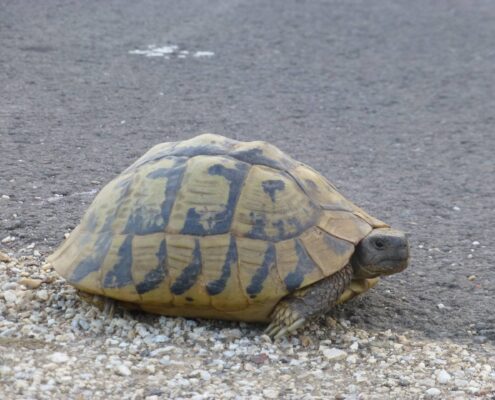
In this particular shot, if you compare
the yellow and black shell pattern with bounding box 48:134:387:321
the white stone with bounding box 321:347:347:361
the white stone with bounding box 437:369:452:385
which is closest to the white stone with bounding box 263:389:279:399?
the white stone with bounding box 321:347:347:361

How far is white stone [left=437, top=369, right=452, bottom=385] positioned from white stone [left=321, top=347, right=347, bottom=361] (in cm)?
37

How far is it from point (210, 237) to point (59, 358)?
752 millimetres

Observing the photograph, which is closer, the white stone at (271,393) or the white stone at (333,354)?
the white stone at (271,393)

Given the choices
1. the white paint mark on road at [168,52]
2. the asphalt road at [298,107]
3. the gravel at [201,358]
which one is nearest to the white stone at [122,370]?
the gravel at [201,358]

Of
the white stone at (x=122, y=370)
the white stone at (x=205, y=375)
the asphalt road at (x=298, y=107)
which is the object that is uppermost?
the white stone at (x=122, y=370)

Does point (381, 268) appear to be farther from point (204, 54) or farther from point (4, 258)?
point (204, 54)

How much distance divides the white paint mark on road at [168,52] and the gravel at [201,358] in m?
4.84

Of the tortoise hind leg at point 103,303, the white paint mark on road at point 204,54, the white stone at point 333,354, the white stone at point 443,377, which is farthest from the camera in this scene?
the white paint mark on road at point 204,54

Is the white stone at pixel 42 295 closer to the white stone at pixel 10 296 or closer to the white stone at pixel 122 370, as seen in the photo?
the white stone at pixel 10 296

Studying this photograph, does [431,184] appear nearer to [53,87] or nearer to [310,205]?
[310,205]

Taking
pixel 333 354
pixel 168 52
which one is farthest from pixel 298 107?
pixel 333 354

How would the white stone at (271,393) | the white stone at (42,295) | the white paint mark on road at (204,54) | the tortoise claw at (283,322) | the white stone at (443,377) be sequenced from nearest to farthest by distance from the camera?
the white stone at (271,393)
the white stone at (443,377)
the tortoise claw at (283,322)
the white stone at (42,295)
the white paint mark on road at (204,54)

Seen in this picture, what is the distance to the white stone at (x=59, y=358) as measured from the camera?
333cm

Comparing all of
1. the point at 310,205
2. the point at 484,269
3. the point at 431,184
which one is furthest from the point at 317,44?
the point at 310,205
